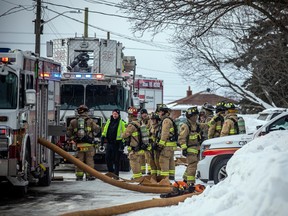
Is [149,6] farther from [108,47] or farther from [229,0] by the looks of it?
[108,47]

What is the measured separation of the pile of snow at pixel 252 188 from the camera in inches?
223

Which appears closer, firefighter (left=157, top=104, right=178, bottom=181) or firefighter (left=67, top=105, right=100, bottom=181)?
firefighter (left=157, top=104, right=178, bottom=181)

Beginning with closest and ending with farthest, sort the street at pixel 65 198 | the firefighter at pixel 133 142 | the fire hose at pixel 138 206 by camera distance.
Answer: the fire hose at pixel 138 206
the street at pixel 65 198
the firefighter at pixel 133 142

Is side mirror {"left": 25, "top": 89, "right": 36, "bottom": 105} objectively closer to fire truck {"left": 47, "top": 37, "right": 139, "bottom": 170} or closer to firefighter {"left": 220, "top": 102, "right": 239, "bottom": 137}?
firefighter {"left": 220, "top": 102, "right": 239, "bottom": 137}

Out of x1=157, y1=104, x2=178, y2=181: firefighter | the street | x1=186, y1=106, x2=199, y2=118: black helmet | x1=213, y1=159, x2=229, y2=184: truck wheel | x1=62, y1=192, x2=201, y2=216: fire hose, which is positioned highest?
x1=186, y1=106, x2=199, y2=118: black helmet

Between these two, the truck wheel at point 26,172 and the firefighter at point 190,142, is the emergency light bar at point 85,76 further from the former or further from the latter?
the truck wheel at point 26,172

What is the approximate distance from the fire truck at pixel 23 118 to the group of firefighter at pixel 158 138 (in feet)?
5.54

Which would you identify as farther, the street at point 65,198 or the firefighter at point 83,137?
the firefighter at point 83,137

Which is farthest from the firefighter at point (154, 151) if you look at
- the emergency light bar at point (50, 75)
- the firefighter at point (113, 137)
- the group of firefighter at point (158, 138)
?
the emergency light bar at point (50, 75)

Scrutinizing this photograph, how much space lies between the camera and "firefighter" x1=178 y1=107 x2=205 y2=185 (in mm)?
13016

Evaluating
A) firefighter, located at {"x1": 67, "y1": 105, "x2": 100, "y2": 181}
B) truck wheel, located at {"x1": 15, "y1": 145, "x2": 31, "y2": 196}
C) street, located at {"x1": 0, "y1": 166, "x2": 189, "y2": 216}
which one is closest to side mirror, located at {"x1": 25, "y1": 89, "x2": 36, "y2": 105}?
truck wheel, located at {"x1": 15, "y1": 145, "x2": 31, "y2": 196}

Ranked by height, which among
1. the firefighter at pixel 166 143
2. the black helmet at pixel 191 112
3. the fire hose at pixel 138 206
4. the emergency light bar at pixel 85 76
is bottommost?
the fire hose at pixel 138 206

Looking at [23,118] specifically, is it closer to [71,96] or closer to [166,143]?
[166,143]

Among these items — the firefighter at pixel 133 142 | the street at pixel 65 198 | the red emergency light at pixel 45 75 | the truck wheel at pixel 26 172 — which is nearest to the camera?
the street at pixel 65 198
